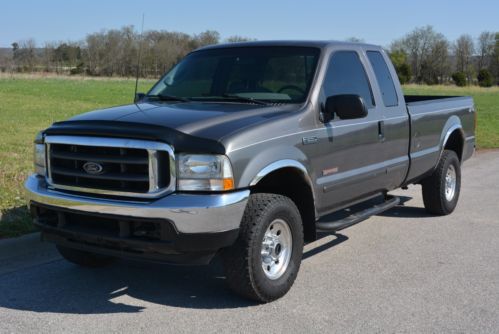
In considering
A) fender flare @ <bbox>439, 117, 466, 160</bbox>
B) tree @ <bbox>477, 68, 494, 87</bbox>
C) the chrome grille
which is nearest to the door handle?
fender flare @ <bbox>439, 117, 466, 160</bbox>

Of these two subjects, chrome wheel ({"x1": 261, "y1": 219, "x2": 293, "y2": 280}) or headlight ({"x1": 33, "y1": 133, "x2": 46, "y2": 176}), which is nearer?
chrome wheel ({"x1": 261, "y1": 219, "x2": 293, "y2": 280})

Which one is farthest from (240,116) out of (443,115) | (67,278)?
(443,115)

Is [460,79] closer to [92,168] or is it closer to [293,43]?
[293,43]

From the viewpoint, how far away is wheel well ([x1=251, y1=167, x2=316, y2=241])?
4680mm

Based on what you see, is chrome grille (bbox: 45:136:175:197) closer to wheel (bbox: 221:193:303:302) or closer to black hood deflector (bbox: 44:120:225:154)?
black hood deflector (bbox: 44:120:225:154)

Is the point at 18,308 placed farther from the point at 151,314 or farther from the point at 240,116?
the point at 240,116

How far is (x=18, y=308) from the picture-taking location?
4383 millimetres

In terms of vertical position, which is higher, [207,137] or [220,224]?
[207,137]

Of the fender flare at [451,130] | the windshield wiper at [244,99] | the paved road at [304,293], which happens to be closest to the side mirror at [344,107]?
the windshield wiper at [244,99]

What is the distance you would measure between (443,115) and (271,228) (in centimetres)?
367

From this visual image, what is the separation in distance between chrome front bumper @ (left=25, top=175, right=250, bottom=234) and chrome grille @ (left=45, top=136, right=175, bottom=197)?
102mm

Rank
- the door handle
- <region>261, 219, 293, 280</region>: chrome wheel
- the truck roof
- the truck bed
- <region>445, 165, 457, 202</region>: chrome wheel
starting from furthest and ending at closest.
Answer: <region>445, 165, 457, 202</region>: chrome wheel, the truck bed, the door handle, the truck roof, <region>261, 219, 293, 280</region>: chrome wheel

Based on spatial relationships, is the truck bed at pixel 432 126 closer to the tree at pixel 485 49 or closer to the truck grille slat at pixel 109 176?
the truck grille slat at pixel 109 176

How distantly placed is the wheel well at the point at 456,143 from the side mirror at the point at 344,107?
10.7 feet
